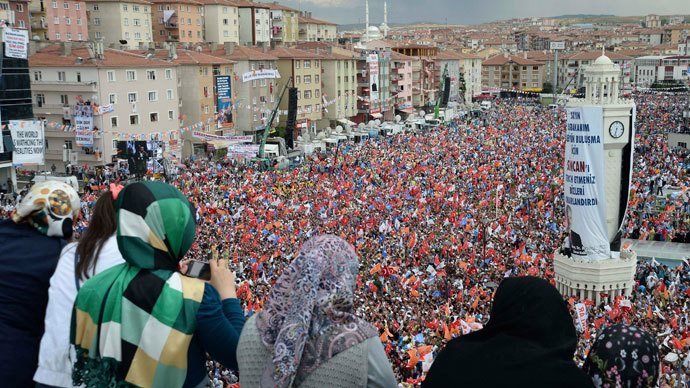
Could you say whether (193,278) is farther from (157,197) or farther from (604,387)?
(604,387)

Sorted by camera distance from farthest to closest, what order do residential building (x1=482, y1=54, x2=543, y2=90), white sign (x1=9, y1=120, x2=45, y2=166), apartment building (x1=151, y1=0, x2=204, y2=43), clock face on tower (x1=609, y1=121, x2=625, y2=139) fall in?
residential building (x1=482, y1=54, x2=543, y2=90) → apartment building (x1=151, y1=0, x2=204, y2=43) → white sign (x1=9, y1=120, x2=45, y2=166) → clock face on tower (x1=609, y1=121, x2=625, y2=139)

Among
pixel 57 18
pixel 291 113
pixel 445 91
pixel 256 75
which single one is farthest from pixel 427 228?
pixel 57 18

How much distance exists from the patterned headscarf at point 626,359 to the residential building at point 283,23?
8878 centimetres

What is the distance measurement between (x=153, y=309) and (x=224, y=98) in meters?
52.4

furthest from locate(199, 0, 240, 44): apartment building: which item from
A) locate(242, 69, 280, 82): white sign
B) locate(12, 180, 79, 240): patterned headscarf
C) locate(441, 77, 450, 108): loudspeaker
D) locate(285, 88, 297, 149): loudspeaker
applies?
locate(12, 180, 79, 240): patterned headscarf

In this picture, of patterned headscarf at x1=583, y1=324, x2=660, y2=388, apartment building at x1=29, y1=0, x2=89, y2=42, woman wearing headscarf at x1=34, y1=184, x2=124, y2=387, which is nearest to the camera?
patterned headscarf at x1=583, y1=324, x2=660, y2=388

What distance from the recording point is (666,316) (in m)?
17.5

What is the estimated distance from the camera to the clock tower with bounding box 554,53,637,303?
70.2 feet

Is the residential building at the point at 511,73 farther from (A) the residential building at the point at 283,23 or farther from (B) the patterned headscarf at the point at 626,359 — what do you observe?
(B) the patterned headscarf at the point at 626,359

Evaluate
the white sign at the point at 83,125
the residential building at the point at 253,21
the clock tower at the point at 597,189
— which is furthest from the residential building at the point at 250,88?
the clock tower at the point at 597,189

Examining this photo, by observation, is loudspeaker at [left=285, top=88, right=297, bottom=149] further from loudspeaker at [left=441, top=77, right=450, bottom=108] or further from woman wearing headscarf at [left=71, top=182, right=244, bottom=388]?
woman wearing headscarf at [left=71, top=182, right=244, bottom=388]

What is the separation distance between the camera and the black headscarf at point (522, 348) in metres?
3.03

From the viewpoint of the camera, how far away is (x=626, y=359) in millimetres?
3236

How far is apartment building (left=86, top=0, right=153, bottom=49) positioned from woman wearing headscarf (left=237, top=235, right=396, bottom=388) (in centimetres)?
6937
